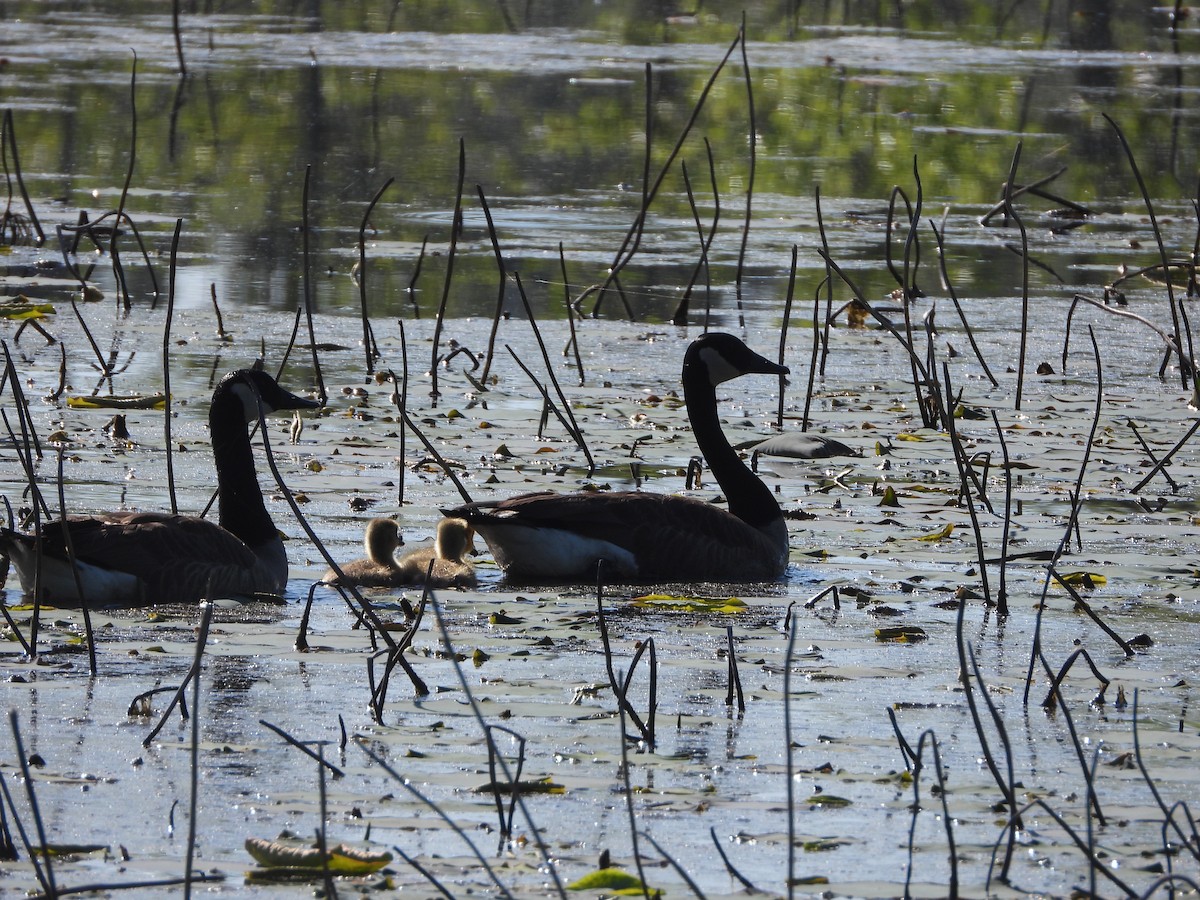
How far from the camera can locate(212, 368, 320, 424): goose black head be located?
8.30m

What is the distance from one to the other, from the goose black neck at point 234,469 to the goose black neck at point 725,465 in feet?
6.67

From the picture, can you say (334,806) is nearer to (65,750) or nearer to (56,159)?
(65,750)

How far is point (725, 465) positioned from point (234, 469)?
220cm

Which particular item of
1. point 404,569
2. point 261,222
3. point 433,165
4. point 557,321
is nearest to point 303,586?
point 404,569

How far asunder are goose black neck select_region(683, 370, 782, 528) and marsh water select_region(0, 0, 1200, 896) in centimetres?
31

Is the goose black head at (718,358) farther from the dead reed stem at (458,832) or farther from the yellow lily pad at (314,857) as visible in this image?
the yellow lily pad at (314,857)

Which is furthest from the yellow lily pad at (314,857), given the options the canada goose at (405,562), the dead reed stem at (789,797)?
the canada goose at (405,562)

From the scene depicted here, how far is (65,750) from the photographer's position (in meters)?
5.38

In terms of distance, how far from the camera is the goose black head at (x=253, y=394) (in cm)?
830

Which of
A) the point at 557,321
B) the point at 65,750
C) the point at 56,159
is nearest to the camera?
the point at 65,750

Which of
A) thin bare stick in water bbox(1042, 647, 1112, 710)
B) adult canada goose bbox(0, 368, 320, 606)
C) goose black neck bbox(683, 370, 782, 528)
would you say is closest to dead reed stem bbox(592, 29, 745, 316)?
goose black neck bbox(683, 370, 782, 528)

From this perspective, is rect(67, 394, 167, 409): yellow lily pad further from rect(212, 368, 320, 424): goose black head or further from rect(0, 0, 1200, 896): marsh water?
rect(212, 368, 320, 424): goose black head

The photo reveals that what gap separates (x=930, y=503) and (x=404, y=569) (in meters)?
2.68

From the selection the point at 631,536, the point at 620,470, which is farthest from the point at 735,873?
the point at 620,470
